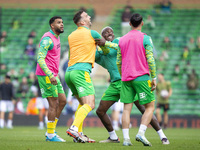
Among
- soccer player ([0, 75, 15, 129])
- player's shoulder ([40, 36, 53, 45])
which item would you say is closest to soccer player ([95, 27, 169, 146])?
player's shoulder ([40, 36, 53, 45])

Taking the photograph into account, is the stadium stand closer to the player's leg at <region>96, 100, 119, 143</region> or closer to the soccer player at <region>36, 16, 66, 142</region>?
the player's leg at <region>96, 100, 119, 143</region>

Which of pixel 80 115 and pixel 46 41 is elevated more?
pixel 46 41

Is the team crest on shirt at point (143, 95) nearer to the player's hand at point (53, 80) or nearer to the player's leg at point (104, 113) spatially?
the player's leg at point (104, 113)

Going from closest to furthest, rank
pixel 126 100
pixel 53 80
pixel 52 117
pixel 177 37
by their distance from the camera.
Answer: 1. pixel 126 100
2. pixel 53 80
3. pixel 52 117
4. pixel 177 37

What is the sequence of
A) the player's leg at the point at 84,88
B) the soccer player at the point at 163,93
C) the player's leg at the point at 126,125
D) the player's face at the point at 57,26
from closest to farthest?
the player's leg at the point at 126,125
the player's leg at the point at 84,88
the player's face at the point at 57,26
the soccer player at the point at 163,93

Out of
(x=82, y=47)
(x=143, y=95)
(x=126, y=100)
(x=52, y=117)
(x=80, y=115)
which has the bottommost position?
(x=52, y=117)

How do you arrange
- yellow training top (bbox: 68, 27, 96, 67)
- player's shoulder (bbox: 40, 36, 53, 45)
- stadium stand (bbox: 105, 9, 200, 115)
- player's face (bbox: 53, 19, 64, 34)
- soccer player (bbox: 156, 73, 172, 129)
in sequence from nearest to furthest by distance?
yellow training top (bbox: 68, 27, 96, 67), player's shoulder (bbox: 40, 36, 53, 45), player's face (bbox: 53, 19, 64, 34), soccer player (bbox: 156, 73, 172, 129), stadium stand (bbox: 105, 9, 200, 115)

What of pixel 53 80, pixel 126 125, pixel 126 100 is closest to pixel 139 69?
pixel 126 100

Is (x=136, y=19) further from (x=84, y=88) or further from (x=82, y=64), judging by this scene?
(x=84, y=88)

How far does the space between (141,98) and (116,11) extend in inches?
851

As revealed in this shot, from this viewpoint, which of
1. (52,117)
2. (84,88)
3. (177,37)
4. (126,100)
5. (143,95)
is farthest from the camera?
(177,37)

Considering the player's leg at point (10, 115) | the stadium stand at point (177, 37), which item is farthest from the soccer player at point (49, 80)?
the stadium stand at point (177, 37)

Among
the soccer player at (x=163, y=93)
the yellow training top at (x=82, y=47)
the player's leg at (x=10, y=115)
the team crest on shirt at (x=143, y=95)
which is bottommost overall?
the player's leg at (x=10, y=115)

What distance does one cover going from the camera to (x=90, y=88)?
8.32 meters
